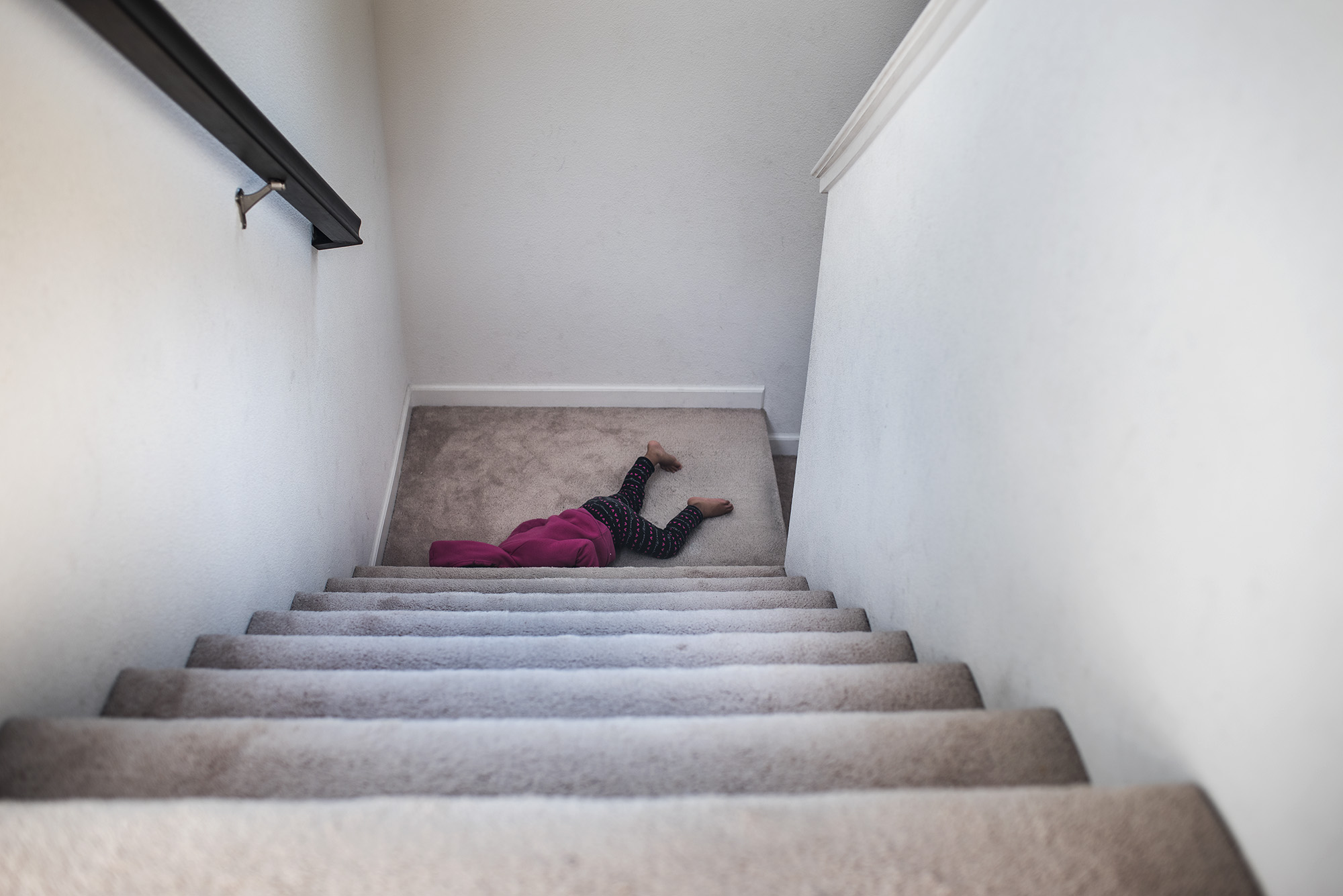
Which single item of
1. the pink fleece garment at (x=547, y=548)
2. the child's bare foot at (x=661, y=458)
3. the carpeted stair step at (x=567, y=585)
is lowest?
the pink fleece garment at (x=547, y=548)

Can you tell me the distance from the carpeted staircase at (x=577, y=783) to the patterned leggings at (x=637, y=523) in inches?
51.7

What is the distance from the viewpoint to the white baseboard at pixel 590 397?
124 inches

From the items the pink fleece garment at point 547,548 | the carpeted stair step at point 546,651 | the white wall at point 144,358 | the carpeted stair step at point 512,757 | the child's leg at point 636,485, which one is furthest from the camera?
the child's leg at point 636,485

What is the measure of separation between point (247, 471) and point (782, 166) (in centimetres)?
202

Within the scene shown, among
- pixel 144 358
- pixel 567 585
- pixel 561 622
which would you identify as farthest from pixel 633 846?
pixel 567 585

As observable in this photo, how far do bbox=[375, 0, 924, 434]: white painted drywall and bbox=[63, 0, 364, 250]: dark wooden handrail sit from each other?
1.11m

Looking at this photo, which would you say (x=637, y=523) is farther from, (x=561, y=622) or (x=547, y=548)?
(x=561, y=622)

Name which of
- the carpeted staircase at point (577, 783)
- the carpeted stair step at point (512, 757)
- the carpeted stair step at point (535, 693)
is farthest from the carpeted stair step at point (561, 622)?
the carpeted stair step at point (512, 757)

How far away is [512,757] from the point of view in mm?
728

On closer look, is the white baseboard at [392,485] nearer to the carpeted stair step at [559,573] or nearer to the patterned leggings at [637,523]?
the carpeted stair step at [559,573]

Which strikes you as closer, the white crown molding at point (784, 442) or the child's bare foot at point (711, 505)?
the child's bare foot at point (711, 505)

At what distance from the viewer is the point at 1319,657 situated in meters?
0.52

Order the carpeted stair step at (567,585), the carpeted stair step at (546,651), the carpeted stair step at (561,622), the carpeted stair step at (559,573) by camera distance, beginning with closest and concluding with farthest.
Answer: the carpeted stair step at (546,651)
the carpeted stair step at (561,622)
the carpeted stair step at (567,585)
the carpeted stair step at (559,573)

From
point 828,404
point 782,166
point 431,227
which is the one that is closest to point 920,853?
point 828,404
